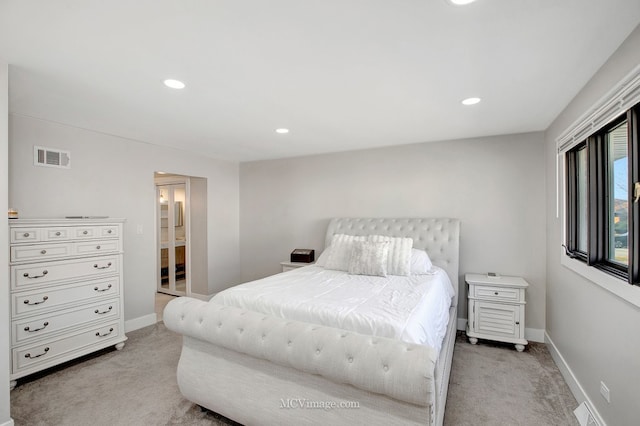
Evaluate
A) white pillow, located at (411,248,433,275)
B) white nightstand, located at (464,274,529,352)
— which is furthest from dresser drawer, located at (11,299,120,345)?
white nightstand, located at (464,274,529,352)

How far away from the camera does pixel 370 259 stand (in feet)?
10.3

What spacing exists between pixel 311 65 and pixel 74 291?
9.70 ft

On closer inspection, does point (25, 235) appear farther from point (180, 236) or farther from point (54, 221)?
point (180, 236)

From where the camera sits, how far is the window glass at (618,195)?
186 cm

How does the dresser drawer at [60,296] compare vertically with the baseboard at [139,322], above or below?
above

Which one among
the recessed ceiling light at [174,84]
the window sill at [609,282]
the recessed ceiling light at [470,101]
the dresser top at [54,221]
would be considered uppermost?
the recessed ceiling light at [174,84]

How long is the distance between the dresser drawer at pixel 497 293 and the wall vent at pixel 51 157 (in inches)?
179

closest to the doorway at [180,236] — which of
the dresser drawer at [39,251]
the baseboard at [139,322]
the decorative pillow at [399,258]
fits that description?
the baseboard at [139,322]

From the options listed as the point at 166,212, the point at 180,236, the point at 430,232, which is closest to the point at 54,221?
the point at 166,212

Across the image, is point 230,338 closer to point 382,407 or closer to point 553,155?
point 382,407

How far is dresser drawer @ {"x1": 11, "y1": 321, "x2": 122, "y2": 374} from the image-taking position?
2.47m

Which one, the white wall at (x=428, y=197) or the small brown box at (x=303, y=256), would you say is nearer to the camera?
the white wall at (x=428, y=197)

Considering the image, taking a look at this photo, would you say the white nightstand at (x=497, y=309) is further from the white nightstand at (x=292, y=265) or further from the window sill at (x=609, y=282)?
the white nightstand at (x=292, y=265)

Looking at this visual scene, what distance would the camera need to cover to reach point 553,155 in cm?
302
